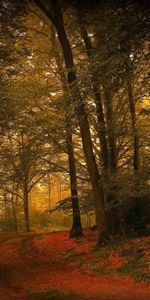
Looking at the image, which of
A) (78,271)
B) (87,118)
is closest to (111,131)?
(87,118)

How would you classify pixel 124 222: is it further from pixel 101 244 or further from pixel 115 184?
pixel 115 184

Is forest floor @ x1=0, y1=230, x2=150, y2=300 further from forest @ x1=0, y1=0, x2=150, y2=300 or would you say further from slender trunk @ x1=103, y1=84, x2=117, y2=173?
slender trunk @ x1=103, y1=84, x2=117, y2=173

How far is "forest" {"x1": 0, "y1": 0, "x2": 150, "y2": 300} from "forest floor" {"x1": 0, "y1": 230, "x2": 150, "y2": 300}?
5 centimetres

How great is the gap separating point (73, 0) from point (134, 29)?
6.89 metres

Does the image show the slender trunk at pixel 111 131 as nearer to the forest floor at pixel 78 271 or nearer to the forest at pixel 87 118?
the forest at pixel 87 118

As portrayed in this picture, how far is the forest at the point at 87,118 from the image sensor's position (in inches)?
396

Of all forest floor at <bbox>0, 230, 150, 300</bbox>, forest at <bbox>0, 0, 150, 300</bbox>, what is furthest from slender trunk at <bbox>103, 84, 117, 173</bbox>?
forest floor at <bbox>0, 230, 150, 300</bbox>

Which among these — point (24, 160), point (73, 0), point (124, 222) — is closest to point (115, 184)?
point (124, 222)

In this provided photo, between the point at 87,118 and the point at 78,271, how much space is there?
24.2 feet

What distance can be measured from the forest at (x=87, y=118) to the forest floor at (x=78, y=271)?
0.05 m

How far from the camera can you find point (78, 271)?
13.6m

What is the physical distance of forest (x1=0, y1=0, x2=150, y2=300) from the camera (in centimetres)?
1006

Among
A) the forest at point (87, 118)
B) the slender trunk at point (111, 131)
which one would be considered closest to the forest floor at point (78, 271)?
the forest at point (87, 118)

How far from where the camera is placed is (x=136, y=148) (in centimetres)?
1844
